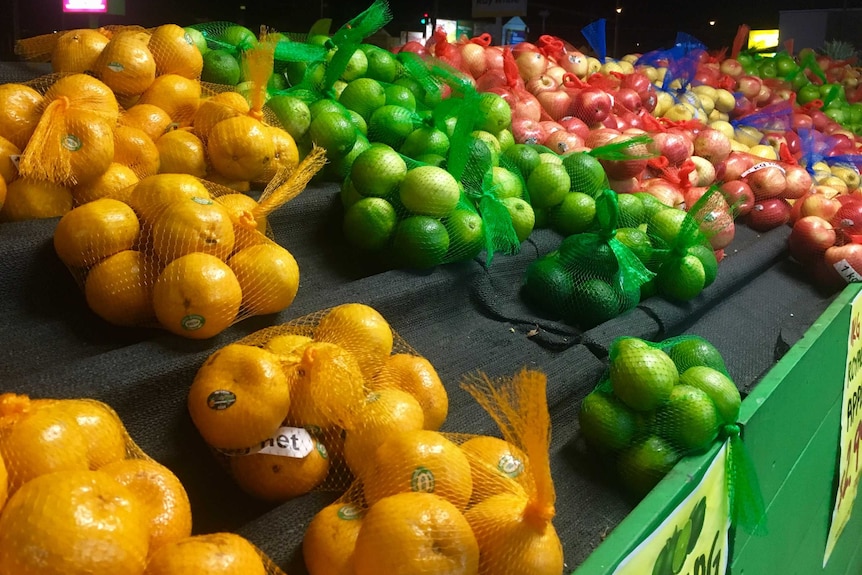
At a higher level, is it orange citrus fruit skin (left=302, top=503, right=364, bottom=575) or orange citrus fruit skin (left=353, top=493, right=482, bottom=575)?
orange citrus fruit skin (left=353, top=493, right=482, bottom=575)

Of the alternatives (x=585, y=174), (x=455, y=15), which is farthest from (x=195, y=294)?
(x=455, y=15)

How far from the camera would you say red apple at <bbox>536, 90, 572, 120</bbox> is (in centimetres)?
272

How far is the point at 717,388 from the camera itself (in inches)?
48.9

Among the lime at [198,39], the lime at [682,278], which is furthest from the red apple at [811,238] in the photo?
the lime at [198,39]

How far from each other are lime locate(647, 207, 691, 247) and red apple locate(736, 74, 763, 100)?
226 centimetres

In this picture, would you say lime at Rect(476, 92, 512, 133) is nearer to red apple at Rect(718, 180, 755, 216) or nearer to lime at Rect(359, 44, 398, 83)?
lime at Rect(359, 44, 398, 83)

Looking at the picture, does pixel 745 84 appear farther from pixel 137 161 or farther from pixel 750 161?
pixel 137 161

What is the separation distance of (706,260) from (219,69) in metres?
1.44

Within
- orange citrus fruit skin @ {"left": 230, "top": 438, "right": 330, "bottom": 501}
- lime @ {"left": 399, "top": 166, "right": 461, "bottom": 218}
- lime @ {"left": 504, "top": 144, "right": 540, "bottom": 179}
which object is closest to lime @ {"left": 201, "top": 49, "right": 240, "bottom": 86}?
lime @ {"left": 399, "top": 166, "right": 461, "bottom": 218}

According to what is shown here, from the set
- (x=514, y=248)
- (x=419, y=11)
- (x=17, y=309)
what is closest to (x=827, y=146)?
(x=514, y=248)

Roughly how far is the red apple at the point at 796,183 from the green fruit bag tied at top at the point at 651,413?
1817 mm

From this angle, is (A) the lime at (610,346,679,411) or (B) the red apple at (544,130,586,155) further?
(B) the red apple at (544,130,586,155)

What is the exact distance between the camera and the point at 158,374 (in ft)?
3.45

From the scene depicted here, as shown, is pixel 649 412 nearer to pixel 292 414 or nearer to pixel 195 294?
pixel 292 414
